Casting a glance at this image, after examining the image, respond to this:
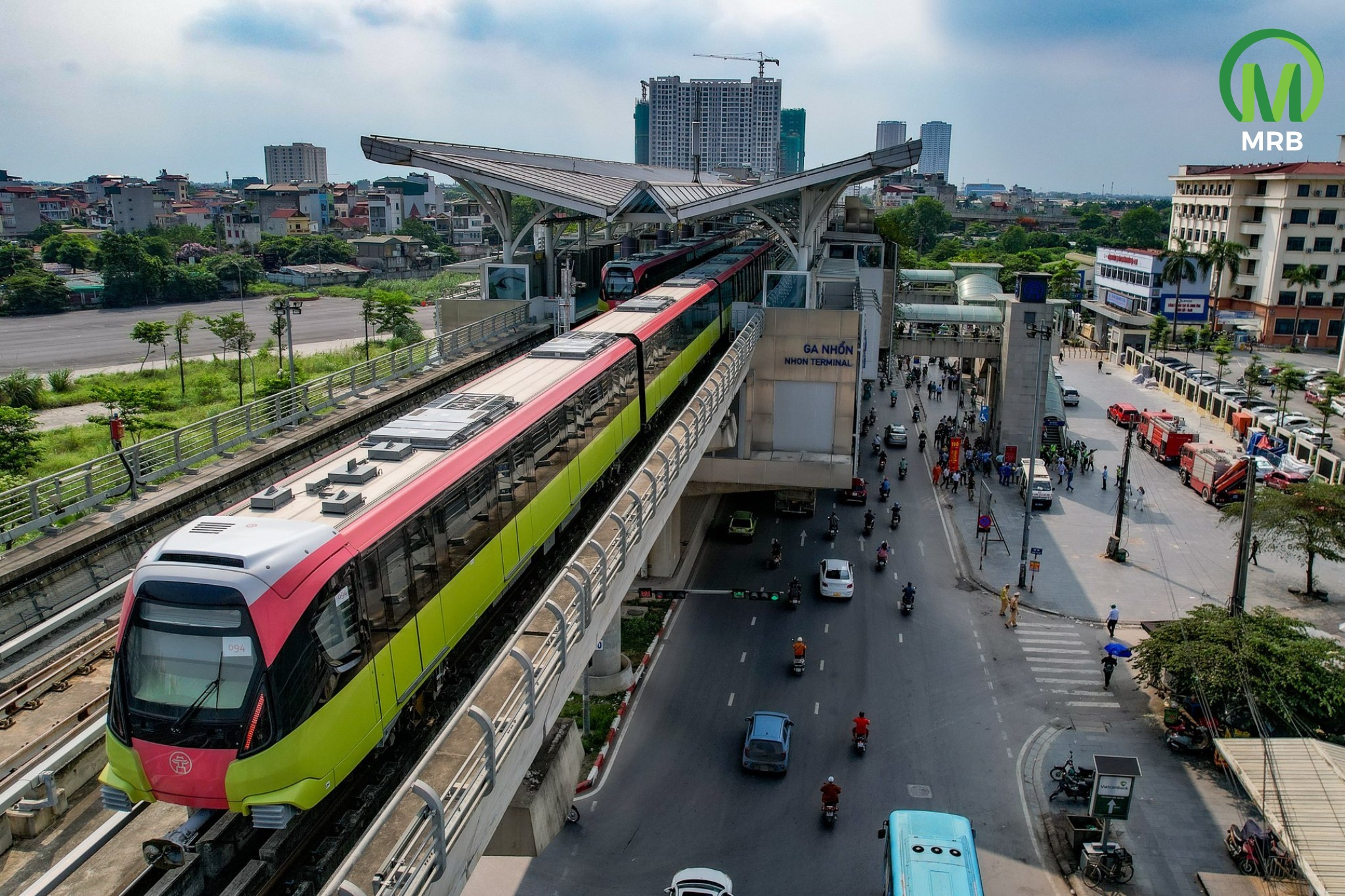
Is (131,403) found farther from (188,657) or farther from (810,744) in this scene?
(188,657)

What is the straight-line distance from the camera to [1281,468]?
139 feet

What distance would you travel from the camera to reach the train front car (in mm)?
9039

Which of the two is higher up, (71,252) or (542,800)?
(71,252)

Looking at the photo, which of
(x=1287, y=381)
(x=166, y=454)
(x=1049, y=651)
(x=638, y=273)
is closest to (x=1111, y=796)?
(x=1049, y=651)

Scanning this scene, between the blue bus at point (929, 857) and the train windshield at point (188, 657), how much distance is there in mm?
10741

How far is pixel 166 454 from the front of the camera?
20031mm

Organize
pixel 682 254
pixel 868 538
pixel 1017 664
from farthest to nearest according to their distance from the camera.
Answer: pixel 682 254
pixel 868 538
pixel 1017 664

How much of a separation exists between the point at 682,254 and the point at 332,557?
3033cm

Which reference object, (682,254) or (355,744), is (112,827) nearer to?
(355,744)

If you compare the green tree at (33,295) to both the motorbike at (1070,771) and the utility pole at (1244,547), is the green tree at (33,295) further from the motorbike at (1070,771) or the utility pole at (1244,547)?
the utility pole at (1244,547)

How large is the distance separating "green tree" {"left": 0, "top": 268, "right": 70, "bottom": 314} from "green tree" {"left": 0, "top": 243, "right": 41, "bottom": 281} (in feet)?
18.9

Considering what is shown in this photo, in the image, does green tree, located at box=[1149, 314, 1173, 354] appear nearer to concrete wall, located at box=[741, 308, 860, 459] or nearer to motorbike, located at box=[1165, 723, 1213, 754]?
concrete wall, located at box=[741, 308, 860, 459]

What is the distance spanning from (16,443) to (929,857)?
117ft

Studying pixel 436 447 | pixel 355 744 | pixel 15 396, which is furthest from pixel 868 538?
pixel 15 396
